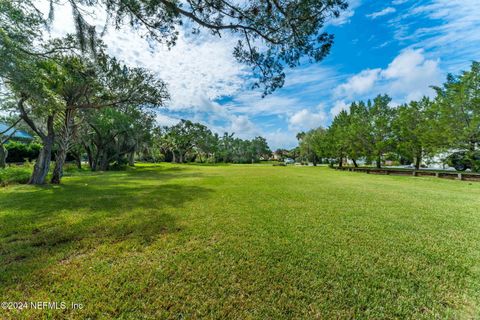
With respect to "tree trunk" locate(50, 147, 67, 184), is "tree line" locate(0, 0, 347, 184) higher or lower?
higher

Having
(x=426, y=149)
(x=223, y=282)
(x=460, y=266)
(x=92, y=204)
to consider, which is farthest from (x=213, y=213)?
(x=426, y=149)

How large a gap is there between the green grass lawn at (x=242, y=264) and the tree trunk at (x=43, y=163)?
6532 millimetres

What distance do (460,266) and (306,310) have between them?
8.43 feet

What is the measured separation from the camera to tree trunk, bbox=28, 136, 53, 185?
378 inches

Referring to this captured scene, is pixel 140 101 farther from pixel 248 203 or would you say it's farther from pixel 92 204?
pixel 248 203

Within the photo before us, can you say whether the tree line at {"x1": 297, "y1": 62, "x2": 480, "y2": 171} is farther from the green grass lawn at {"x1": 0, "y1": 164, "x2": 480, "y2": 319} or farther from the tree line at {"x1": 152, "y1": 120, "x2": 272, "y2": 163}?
the tree line at {"x1": 152, "y1": 120, "x2": 272, "y2": 163}

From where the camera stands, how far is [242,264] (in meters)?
2.63

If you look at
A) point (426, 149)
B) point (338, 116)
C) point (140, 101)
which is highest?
point (338, 116)

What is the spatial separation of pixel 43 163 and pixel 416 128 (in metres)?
25.7

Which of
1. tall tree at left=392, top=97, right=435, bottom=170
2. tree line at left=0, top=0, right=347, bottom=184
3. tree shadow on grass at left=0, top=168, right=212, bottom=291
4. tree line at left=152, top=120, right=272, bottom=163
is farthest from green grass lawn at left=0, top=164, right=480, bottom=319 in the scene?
tree line at left=152, top=120, right=272, bottom=163

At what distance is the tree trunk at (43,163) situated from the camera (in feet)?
31.5

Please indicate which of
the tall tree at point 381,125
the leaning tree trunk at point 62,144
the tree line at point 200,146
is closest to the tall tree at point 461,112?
the tall tree at point 381,125

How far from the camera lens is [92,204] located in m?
5.75

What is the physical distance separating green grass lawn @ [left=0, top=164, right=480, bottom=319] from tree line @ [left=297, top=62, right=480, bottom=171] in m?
12.3
